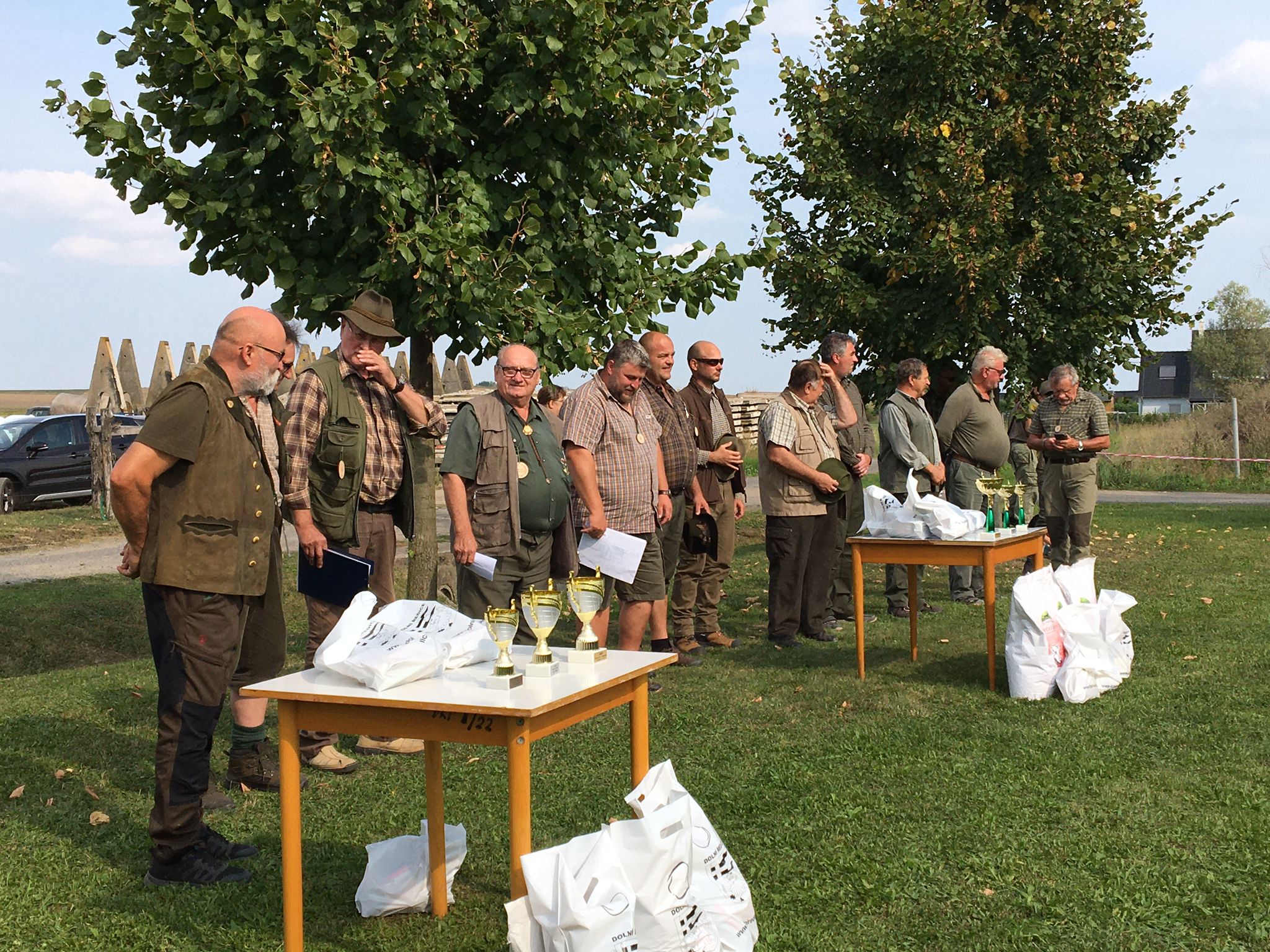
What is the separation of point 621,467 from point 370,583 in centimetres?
164

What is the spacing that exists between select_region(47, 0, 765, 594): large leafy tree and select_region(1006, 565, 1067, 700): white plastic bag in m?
3.30

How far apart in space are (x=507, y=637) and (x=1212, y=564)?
11441 mm

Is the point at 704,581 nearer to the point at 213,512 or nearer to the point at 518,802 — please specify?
the point at 213,512

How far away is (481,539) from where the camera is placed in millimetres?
6191

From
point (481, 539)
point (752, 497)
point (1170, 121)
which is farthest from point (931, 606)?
point (752, 497)

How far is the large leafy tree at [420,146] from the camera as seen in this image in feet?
23.9

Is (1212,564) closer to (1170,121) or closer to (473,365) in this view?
(1170,121)

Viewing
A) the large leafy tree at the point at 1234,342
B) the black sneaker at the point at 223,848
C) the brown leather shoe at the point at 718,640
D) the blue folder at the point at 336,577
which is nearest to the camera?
the black sneaker at the point at 223,848

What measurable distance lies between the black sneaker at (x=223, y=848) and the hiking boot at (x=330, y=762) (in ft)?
3.74

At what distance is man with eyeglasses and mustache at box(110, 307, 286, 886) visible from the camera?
4422 mm

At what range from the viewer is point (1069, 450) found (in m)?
10.1

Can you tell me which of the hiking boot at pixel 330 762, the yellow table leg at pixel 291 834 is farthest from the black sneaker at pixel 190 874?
the hiking boot at pixel 330 762

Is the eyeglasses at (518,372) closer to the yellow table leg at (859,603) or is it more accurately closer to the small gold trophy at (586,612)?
the small gold trophy at (586,612)

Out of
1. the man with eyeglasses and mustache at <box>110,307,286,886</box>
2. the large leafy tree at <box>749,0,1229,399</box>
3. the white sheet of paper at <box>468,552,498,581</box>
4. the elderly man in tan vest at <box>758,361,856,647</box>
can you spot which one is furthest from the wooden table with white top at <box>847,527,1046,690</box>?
the large leafy tree at <box>749,0,1229,399</box>
